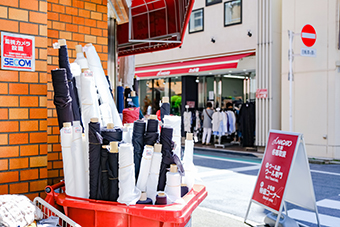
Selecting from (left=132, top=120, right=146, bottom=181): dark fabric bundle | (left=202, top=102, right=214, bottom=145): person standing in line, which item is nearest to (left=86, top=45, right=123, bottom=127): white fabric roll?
(left=132, top=120, right=146, bottom=181): dark fabric bundle

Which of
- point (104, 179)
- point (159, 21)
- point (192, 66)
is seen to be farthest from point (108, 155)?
point (192, 66)

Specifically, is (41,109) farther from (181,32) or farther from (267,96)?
(267,96)

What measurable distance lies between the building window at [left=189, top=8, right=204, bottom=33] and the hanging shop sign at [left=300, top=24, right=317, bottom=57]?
20.5 feet

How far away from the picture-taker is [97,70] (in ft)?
9.11

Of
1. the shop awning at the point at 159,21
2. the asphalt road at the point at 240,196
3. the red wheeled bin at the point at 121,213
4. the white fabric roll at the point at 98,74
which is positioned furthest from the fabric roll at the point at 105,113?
the shop awning at the point at 159,21

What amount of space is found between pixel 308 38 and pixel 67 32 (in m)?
8.71

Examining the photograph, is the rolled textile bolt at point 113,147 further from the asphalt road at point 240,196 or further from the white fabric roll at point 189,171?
the asphalt road at point 240,196

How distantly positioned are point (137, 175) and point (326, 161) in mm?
9697

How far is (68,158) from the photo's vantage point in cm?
230

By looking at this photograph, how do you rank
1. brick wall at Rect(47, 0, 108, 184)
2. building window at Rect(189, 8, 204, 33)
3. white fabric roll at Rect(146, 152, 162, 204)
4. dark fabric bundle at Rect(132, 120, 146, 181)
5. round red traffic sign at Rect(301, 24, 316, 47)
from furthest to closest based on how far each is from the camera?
building window at Rect(189, 8, 204, 33)
round red traffic sign at Rect(301, 24, 316, 47)
brick wall at Rect(47, 0, 108, 184)
dark fabric bundle at Rect(132, 120, 146, 181)
white fabric roll at Rect(146, 152, 162, 204)

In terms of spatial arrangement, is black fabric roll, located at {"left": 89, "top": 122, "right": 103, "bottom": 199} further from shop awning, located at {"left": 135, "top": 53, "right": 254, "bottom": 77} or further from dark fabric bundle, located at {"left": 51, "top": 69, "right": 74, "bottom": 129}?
shop awning, located at {"left": 135, "top": 53, "right": 254, "bottom": 77}

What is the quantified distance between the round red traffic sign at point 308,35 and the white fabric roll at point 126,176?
376 inches

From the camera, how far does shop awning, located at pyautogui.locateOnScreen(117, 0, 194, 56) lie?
560cm

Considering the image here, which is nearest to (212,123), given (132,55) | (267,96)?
(267,96)
